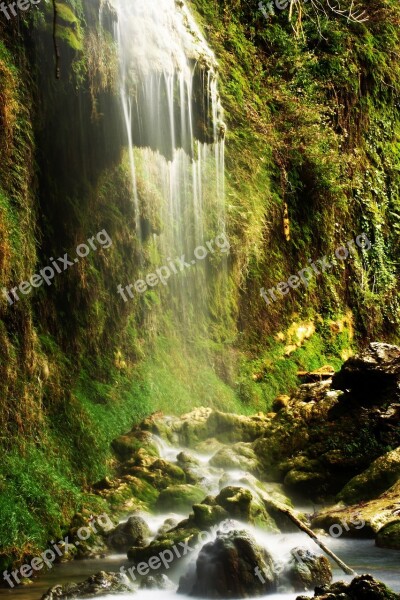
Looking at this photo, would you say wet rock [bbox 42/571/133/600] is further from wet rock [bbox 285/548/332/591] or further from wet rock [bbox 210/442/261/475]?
wet rock [bbox 210/442/261/475]

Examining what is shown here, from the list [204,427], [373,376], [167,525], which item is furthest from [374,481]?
[204,427]

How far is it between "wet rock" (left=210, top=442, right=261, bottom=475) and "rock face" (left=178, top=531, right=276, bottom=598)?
3.62 meters

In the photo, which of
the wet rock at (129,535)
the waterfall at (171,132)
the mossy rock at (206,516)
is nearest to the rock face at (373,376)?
the waterfall at (171,132)

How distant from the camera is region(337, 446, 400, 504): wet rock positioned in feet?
28.1

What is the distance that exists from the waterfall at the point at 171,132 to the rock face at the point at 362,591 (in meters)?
7.05

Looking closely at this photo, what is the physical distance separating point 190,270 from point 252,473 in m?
4.64

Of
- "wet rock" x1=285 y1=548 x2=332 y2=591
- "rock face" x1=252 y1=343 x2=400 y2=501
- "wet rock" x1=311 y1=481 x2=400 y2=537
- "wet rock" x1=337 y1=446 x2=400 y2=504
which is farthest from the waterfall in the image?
"wet rock" x1=285 y1=548 x2=332 y2=591

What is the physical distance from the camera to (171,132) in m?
10.3

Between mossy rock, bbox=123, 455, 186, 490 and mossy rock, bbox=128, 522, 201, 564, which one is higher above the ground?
mossy rock, bbox=128, 522, 201, 564

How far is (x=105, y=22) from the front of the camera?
1001 centimetres

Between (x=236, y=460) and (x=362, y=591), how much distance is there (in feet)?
17.4

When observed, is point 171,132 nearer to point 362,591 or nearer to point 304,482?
point 304,482

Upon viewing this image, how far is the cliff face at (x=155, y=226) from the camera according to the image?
26.7ft

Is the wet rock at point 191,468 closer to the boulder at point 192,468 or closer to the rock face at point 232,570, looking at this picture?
the boulder at point 192,468
